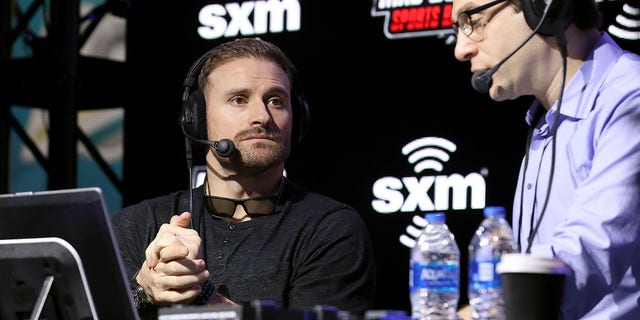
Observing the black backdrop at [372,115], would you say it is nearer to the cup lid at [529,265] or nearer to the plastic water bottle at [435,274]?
the plastic water bottle at [435,274]

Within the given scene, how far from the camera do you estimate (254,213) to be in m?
3.39

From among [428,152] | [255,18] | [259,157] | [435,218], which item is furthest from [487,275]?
[255,18]

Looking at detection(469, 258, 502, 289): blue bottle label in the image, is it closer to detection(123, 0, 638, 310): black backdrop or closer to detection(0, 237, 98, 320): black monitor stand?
detection(0, 237, 98, 320): black monitor stand

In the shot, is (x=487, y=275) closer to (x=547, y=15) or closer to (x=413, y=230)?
(x=547, y=15)

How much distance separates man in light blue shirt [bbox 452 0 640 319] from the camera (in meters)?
2.34

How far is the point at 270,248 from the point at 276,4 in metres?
2.43

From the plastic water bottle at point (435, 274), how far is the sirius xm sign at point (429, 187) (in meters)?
2.31

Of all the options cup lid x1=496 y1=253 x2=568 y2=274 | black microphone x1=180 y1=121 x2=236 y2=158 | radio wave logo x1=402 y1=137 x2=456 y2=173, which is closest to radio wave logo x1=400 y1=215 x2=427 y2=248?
radio wave logo x1=402 y1=137 x2=456 y2=173

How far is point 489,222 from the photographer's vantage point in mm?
2527

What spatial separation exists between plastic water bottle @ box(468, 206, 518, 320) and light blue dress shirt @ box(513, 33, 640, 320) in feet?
0.27

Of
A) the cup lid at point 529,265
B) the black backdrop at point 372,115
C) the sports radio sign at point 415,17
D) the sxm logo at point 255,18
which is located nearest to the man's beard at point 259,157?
the cup lid at point 529,265

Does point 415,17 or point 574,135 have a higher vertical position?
point 415,17

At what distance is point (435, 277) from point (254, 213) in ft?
3.57

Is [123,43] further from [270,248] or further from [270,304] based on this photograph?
[270,304]
